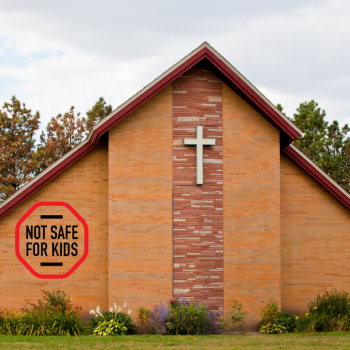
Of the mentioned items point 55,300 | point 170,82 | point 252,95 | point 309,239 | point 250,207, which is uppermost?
point 170,82

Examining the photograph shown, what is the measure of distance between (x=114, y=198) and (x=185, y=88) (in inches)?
166

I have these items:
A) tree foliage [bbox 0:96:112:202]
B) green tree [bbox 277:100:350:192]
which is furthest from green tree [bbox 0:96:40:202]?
green tree [bbox 277:100:350:192]

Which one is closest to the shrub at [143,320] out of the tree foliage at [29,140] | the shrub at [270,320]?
the shrub at [270,320]

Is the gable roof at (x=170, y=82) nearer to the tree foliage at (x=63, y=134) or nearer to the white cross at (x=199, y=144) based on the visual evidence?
the white cross at (x=199, y=144)

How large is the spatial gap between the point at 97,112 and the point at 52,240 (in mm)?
24943

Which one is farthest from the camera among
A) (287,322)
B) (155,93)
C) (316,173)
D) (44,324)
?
(316,173)

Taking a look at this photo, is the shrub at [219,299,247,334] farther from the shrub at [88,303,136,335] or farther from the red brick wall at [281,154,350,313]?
the shrub at [88,303,136,335]

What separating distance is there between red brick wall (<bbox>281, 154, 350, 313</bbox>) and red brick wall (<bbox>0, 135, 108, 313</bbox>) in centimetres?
627

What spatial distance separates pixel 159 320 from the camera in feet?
45.2

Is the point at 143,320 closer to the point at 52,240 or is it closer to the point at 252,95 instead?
the point at 52,240

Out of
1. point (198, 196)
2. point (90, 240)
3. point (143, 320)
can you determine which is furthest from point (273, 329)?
point (90, 240)

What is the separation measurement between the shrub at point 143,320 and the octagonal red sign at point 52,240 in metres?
2.77

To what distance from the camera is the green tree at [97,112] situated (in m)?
39.2

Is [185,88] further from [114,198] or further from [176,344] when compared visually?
[176,344]
